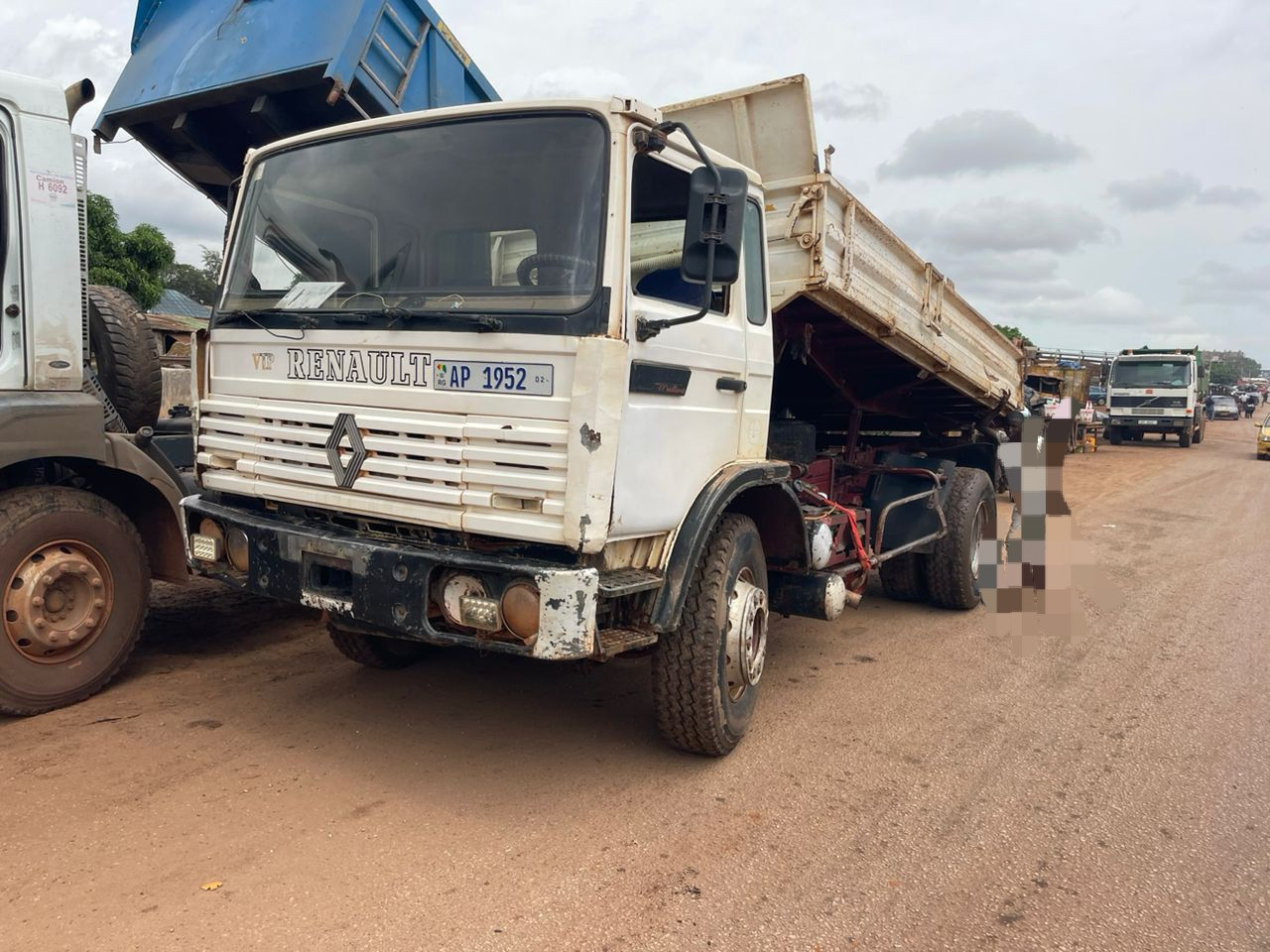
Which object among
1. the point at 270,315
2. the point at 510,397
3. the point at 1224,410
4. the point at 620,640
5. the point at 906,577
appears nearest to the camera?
the point at 510,397

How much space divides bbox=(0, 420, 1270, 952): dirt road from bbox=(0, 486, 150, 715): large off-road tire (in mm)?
173

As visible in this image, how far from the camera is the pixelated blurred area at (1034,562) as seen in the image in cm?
611

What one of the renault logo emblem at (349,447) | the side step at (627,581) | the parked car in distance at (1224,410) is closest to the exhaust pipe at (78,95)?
the renault logo emblem at (349,447)

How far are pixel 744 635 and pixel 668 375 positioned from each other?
1201mm

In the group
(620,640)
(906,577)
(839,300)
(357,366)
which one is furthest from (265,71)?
(906,577)

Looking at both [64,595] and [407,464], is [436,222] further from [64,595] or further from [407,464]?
[64,595]

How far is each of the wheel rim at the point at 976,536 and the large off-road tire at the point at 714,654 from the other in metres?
3.18

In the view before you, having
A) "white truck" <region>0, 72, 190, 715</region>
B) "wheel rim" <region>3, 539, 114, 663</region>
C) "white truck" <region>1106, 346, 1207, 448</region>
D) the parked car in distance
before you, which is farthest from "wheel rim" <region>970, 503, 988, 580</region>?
the parked car in distance

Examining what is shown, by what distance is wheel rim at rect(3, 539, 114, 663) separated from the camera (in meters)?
3.86

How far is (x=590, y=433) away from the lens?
116 inches

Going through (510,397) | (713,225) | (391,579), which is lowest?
(391,579)

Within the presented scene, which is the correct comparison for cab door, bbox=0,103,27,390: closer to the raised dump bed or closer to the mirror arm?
the mirror arm

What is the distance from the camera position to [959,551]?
21.0 feet

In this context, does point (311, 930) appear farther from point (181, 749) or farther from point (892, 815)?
point (892, 815)
